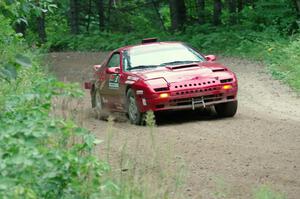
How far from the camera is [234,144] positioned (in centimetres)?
1173

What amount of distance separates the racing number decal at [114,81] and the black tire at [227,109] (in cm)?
194

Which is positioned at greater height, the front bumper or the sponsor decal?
the sponsor decal

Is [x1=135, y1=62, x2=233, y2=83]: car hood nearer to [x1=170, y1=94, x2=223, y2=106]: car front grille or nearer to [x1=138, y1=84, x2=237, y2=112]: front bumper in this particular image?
[x1=138, y1=84, x2=237, y2=112]: front bumper

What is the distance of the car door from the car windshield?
0.81 ft

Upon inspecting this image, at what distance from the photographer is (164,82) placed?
1407cm

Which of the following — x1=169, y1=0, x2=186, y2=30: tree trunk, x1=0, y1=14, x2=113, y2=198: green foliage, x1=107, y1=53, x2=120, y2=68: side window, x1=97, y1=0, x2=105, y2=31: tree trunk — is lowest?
x1=97, y1=0, x2=105, y2=31: tree trunk

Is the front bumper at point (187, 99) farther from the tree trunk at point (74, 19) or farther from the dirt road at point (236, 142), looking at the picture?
the tree trunk at point (74, 19)

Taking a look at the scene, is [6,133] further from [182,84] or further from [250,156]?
[182,84]

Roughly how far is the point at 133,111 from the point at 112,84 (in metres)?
1.23

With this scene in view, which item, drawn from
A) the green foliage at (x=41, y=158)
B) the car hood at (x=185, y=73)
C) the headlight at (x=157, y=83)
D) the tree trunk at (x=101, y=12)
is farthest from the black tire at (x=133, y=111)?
the tree trunk at (x=101, y=12)

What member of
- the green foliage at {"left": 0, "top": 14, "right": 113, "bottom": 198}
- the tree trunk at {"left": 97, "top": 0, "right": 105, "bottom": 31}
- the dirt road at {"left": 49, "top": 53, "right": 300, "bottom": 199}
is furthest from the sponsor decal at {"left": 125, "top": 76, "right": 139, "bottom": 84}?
the tree trunk at {"left": 97, "top": 0, "right": 105, "bottom": 31}

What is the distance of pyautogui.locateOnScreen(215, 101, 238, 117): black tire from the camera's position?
14.7m

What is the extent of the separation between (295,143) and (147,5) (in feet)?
135

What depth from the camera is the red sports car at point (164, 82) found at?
14070 millimetres
